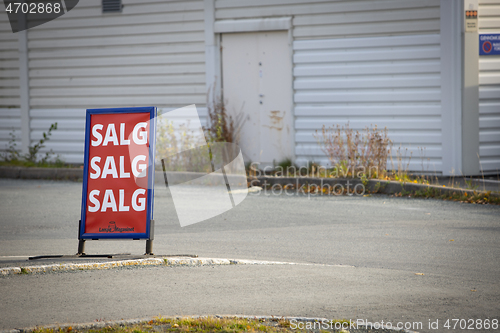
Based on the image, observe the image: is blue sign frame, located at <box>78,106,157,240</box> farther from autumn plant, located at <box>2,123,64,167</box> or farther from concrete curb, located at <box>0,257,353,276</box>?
autumn plant, located at <box>2,123,64,167</box>

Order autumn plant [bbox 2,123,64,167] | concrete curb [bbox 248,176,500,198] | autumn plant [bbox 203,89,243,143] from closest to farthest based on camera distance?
concrete curb [bbox 248,176,500,198] < autumn plant [bbox 203,89,243,143] < autumn plant [bbox 2,123,64,167]

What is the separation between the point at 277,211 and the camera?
8.75 meters

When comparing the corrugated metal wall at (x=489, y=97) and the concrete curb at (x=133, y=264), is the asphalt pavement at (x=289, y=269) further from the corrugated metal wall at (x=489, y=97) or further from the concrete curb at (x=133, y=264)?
the corrugated metal wall at (x=489, y=97)

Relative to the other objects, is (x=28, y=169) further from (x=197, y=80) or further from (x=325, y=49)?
(x=325, y=49)

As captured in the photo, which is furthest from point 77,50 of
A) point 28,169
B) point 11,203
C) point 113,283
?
point 113,283

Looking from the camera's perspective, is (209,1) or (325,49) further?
(209,1)

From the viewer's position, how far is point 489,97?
1155 centimetres

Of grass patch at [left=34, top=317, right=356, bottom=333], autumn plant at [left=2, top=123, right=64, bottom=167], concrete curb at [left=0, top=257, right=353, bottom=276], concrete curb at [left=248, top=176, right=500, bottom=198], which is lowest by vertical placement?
grass patch at [left=34, top=317, right=356, bottom=333]

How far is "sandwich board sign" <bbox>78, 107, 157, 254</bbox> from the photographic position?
5688 millimetres

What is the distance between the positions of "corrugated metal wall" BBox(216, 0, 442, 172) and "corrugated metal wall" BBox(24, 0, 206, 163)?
1820 millimetres

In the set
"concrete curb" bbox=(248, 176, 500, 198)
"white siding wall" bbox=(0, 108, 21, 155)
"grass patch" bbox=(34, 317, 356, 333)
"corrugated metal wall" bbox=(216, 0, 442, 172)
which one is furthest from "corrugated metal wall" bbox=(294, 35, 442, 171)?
"grass patch" bbox=(34, 317, 356, 333)

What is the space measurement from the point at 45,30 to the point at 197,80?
177 inches

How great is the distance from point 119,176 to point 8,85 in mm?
11218

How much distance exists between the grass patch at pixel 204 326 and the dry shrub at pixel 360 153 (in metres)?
7.21
